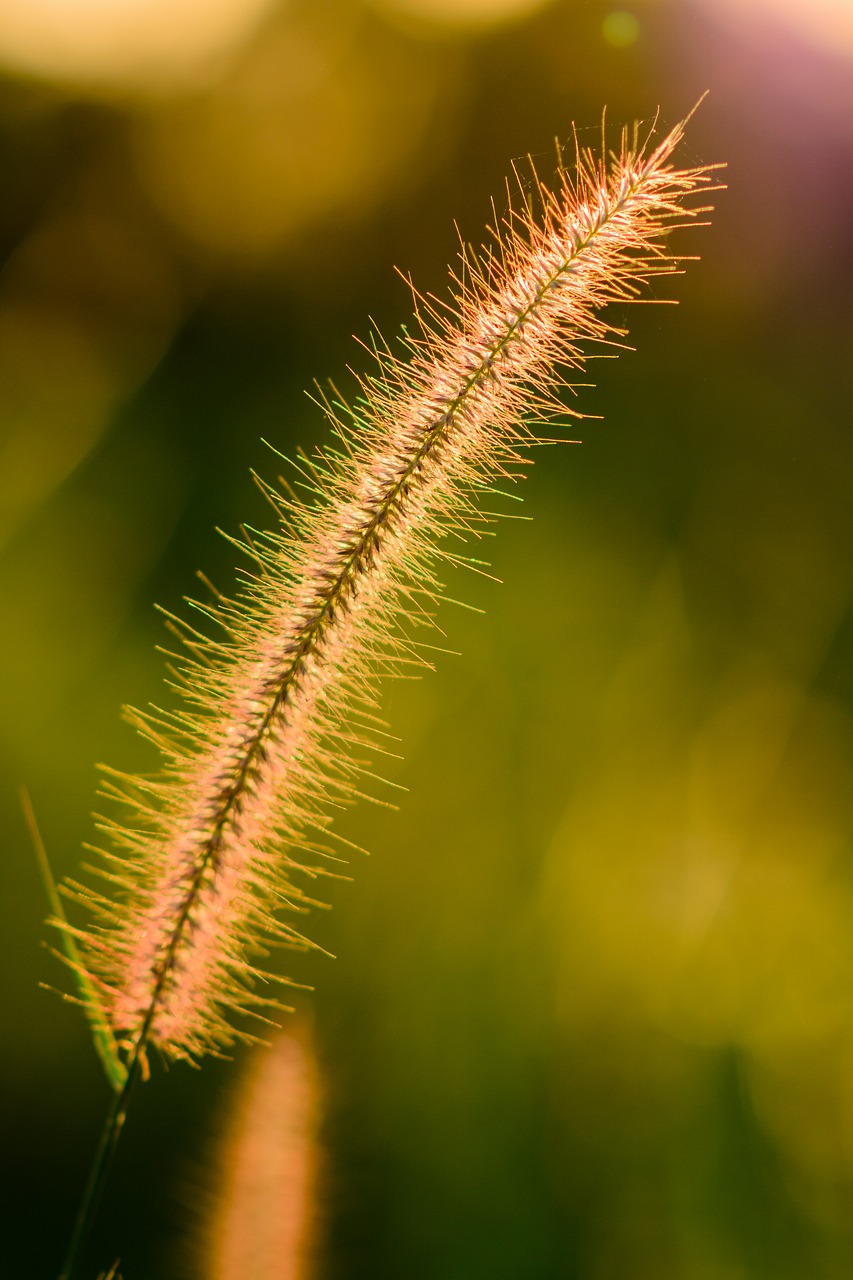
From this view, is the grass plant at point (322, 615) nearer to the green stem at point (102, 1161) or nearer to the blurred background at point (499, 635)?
the green stem at point (102, 1161)

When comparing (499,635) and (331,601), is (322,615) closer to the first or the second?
(331,601)

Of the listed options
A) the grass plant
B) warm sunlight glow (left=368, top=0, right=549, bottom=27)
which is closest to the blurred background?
warm sunlight glow (left=368, top=0, right=549, bottom=27)

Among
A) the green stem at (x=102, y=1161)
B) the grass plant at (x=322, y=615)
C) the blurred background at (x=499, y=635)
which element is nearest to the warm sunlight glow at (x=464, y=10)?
the blurred background at (x=499, y=635)

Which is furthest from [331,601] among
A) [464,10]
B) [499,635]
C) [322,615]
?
[464,10]

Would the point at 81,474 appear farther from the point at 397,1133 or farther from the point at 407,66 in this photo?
the point at 397,1133

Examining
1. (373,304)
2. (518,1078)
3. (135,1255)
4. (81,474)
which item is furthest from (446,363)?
(135,1255)

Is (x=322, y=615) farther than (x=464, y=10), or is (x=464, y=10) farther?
(x=464, y=10)

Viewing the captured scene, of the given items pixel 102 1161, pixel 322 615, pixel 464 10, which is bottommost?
pixel 102 1161

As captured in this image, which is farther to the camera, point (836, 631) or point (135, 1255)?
point (836, 631)

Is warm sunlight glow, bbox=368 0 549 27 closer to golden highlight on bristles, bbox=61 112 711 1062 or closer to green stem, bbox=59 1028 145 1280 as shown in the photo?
golden highlight on bristles, bbox=61 112 711 1062
